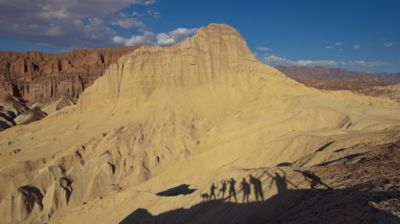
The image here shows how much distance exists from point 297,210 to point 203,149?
23.0 m

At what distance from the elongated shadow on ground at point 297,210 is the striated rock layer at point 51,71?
4191 inches

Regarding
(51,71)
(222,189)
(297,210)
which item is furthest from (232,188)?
(51,71)

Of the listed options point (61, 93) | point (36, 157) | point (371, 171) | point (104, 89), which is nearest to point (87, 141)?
point (36, 157)

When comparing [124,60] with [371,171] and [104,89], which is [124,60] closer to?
[104,89]

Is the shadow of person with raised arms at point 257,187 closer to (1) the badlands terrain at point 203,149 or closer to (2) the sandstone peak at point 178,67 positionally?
(1) the badlands terrain at point 203,149

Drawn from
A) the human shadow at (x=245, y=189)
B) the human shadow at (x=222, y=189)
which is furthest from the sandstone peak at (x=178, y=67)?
the human shadow at (x=245, y=189)

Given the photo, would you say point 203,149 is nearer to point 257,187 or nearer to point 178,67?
point 178,67

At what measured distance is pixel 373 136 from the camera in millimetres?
22141

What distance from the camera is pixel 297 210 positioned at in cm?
1420

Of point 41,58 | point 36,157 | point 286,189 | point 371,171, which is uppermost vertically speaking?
point 41,58

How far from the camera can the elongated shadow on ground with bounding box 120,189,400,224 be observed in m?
11.4

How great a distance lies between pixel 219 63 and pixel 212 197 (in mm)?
32375

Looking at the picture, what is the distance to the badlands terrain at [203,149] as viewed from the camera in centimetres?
1600

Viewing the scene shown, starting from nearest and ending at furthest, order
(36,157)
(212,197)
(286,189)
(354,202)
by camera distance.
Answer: (354,202) → (286,189) → (212,197) → (36,157)
